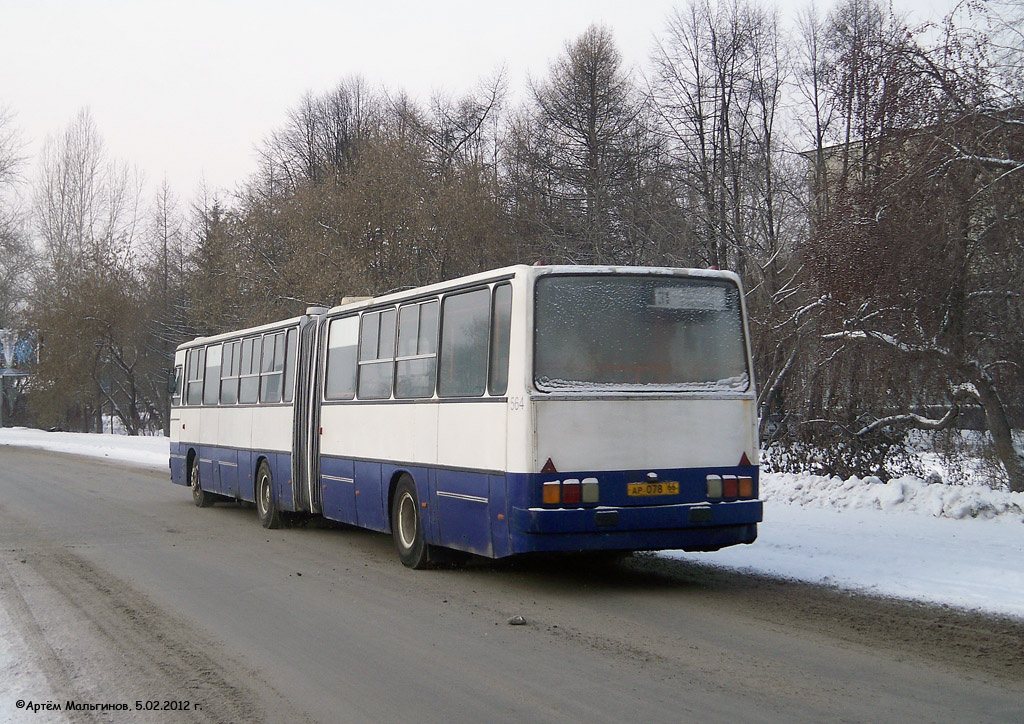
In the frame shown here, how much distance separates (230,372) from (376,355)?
20.6 ft

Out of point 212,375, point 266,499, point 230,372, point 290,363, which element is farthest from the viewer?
point 212,375

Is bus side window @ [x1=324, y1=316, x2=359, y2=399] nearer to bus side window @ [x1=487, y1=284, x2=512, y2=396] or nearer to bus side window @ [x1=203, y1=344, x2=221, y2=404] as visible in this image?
bus side window @ [x1=487, y1=284, x2=512, y2=396]

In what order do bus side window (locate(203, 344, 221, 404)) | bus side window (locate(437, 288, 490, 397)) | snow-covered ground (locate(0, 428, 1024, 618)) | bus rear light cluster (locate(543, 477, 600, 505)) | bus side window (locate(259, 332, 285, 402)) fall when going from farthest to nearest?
bus side window (locate(203, 344, 221, 404)), bus side window (locate(259, 332, 285, 402)), bus side window (locate(437, 288, 490, 397)), snow-covered ground (locate(0, 428, 1024, 618)), bus rear light cluster (locate(543, 477, 600, 505))

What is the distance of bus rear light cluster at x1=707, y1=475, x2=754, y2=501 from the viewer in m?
9.77

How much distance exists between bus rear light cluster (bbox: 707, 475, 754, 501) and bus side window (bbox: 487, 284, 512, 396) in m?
2.15

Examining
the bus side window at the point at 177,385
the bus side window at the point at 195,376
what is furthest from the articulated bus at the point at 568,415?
the bus side window at the point at 177,385

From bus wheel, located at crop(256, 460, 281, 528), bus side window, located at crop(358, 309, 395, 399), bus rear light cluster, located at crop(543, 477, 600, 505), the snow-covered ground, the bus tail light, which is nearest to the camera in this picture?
bus rear light cluster, located at crop(543, 477, 600, 505)

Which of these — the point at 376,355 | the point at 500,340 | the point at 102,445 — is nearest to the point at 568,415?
the point at 500,340

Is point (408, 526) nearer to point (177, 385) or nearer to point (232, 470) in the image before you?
point (232, 470)

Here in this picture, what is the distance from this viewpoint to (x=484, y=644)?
24.9ft

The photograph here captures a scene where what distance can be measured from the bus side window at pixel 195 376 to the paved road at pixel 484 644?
290 inches

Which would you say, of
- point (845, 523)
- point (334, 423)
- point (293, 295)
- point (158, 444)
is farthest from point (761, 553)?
point (158, 444)

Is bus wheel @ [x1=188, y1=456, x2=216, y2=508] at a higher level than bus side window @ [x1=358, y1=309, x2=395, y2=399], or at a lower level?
lower

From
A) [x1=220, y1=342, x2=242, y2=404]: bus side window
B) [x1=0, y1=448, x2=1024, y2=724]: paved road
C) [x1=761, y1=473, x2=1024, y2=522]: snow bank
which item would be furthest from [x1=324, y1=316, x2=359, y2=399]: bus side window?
[x1=761, y1=473, x2=1024, y2=522]: snow bank
